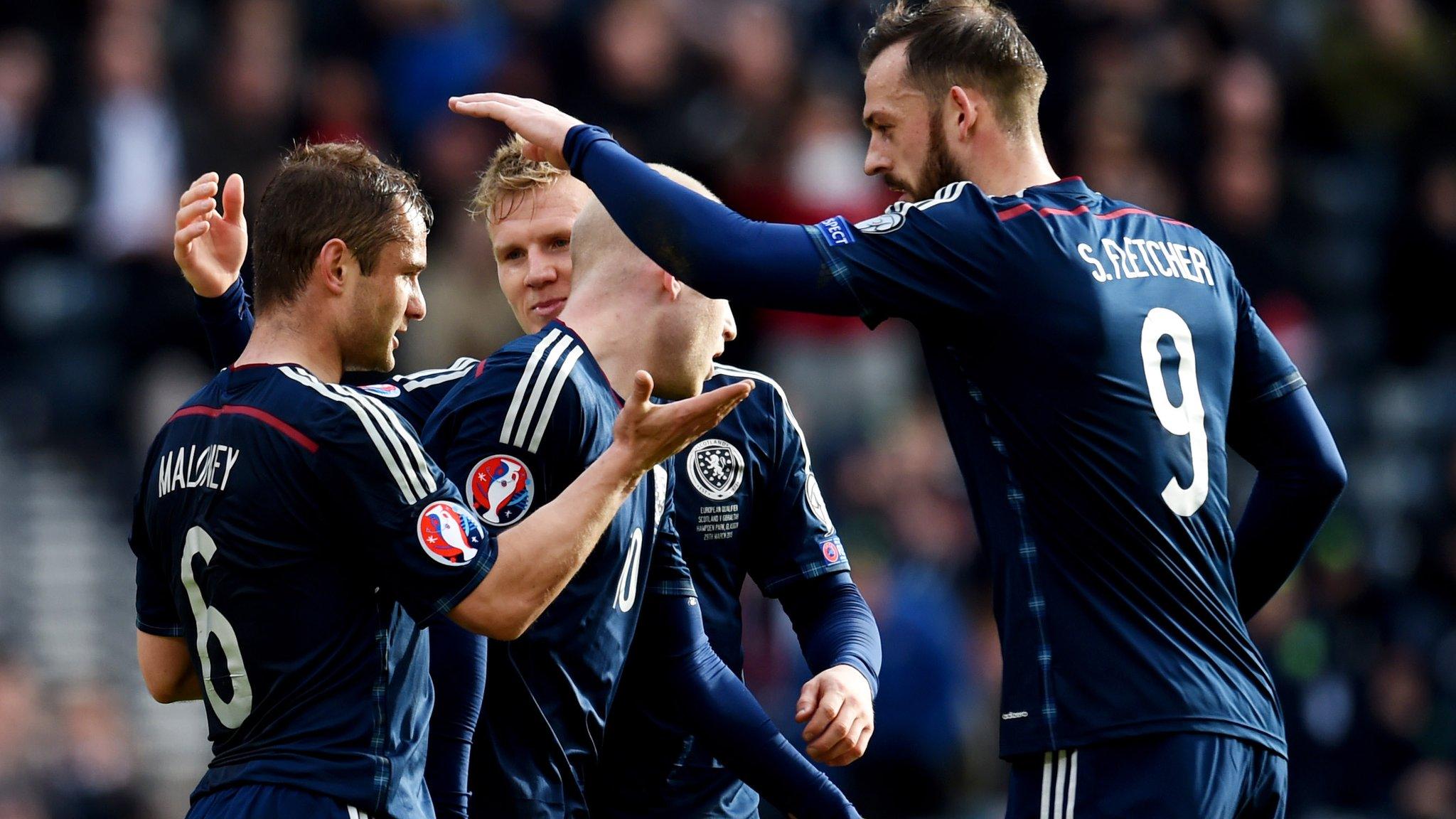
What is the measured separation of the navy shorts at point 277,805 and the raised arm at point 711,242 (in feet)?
4.50

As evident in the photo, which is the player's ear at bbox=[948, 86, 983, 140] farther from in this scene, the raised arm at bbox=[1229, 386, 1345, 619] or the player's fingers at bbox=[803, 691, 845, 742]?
the player's fingers at bbox=[803, 691, 845, 742]

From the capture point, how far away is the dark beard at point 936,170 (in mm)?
4648

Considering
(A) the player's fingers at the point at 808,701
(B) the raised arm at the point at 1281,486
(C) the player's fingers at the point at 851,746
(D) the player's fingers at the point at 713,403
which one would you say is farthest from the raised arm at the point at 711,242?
(B) the raised arm at the point at 1281,486

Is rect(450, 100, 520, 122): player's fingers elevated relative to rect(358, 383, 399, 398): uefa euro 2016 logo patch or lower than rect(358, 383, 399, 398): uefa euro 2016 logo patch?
elevated

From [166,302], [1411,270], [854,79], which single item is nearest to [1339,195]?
[1411,270]

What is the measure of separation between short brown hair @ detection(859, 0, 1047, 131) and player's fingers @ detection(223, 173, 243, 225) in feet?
5.64

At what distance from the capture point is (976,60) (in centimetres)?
464

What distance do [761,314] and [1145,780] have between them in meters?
8.43

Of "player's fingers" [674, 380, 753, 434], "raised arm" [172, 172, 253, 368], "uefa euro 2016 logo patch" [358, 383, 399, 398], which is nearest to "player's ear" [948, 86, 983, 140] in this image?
"player's fingers" [674, 380, 753, 434]

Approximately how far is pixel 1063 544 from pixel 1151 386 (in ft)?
1.37

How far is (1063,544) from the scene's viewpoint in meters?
4.25

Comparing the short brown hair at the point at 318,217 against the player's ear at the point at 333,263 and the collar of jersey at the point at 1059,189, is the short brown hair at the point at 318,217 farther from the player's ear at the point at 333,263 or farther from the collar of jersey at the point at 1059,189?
the collar of jersey at the point at 1059,189

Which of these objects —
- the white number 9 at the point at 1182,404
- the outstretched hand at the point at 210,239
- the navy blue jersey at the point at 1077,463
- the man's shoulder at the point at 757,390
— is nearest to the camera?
the navy blue jersey at the point at 1077,463

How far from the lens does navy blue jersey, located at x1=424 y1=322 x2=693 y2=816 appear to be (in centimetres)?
448
